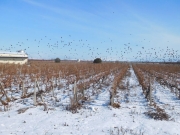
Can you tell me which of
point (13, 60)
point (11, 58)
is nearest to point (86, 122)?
point (11, 58)

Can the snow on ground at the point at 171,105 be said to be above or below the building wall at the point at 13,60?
below

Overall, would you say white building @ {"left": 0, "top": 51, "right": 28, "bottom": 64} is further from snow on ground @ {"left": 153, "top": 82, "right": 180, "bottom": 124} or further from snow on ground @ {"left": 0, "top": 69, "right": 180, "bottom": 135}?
snow on ground @ {"left": 153, "top": 82, "right": 180, "bottom": 124}

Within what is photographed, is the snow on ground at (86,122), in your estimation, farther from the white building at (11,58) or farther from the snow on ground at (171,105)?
the white building at (11,58)

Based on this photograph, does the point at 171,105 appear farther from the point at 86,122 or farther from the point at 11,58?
the point at 11,58

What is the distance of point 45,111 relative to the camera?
7.39 m

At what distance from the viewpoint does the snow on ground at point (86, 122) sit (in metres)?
5.53

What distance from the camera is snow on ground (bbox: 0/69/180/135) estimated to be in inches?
218

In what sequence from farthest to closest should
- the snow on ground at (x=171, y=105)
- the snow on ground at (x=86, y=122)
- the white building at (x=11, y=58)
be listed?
the white building at (x=11, y=58) → the snow on ground at (x=171, y=105) → the snow on ground at (x=86, y=122)

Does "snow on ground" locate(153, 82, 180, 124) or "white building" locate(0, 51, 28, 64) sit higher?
"white building" locate(0, 51, 28, 64)

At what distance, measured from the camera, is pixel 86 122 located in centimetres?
633

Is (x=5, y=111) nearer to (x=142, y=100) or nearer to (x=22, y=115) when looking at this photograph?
(x=22, y=115)

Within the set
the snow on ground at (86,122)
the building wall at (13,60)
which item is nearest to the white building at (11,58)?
the building wall at (13,60)

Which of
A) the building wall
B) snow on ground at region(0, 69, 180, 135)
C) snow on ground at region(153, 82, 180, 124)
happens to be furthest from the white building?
snow on ground at region(153, 82, 180, 124)

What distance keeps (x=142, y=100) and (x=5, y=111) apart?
5576 mm
